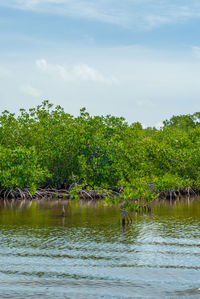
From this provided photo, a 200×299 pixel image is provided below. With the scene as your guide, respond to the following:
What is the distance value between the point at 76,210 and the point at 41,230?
6810mm

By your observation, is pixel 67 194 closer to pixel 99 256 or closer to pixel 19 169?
pixel 19 169

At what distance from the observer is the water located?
1096 centimetres

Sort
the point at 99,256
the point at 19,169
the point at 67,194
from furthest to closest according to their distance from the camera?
the point at 67,194, the point at 19,169, the point at 99,256

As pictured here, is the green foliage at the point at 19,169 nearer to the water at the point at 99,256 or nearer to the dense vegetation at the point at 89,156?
the dense vegetation at the point at 89,156

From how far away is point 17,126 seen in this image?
118ft

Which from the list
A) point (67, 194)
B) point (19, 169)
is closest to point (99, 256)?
point (19, 169)

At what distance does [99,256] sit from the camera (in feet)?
46.3

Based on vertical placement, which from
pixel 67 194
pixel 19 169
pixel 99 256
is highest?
pixel 19 169

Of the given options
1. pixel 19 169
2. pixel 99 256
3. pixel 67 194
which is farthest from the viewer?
pixel 67 194

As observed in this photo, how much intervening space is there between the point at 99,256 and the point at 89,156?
20159mm

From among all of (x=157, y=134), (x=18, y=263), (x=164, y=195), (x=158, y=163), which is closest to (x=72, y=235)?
(x=18, y=263)

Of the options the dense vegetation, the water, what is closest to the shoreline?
the dense vegetation

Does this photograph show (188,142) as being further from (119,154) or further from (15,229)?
(15,229)

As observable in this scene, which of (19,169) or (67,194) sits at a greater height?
(19,169)
